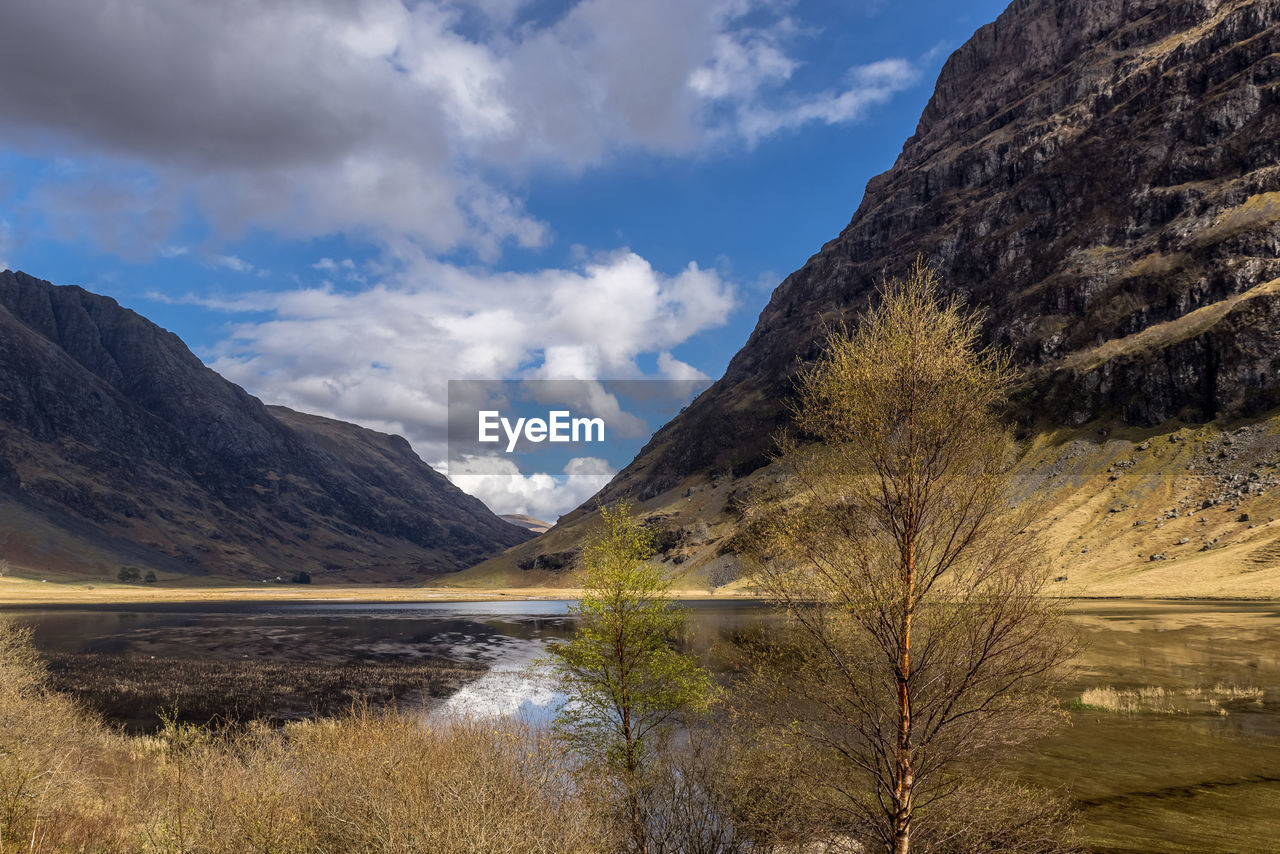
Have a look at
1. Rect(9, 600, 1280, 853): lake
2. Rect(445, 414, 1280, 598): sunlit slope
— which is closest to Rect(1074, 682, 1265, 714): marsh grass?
Rect(9, 600, 1280, 853): lake

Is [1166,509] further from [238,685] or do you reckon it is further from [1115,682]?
[238,685]

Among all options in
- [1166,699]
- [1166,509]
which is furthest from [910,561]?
[1166,509]

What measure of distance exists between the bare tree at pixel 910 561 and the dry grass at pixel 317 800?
698cm

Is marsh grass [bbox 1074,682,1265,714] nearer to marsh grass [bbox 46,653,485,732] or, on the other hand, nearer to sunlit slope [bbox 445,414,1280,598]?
marsh grass [bbox 46,653,485,732]

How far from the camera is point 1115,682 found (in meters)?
45.9

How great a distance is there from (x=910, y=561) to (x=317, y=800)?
15652 mm

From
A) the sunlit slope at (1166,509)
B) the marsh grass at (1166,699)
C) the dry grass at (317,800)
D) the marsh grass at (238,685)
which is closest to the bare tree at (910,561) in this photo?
the dry grass at (317,800)

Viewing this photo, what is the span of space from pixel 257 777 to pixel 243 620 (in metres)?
132

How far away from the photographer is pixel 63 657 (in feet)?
235

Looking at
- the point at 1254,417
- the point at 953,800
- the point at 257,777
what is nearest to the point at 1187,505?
the point at 1254,417

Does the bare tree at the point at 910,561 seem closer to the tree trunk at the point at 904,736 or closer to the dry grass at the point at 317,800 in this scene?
the tree trunk at the point at 904,736

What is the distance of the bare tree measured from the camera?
14.0 m

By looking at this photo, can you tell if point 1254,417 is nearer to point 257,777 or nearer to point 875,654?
point 875,654

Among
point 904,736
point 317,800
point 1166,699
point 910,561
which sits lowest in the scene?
point 1166,699
